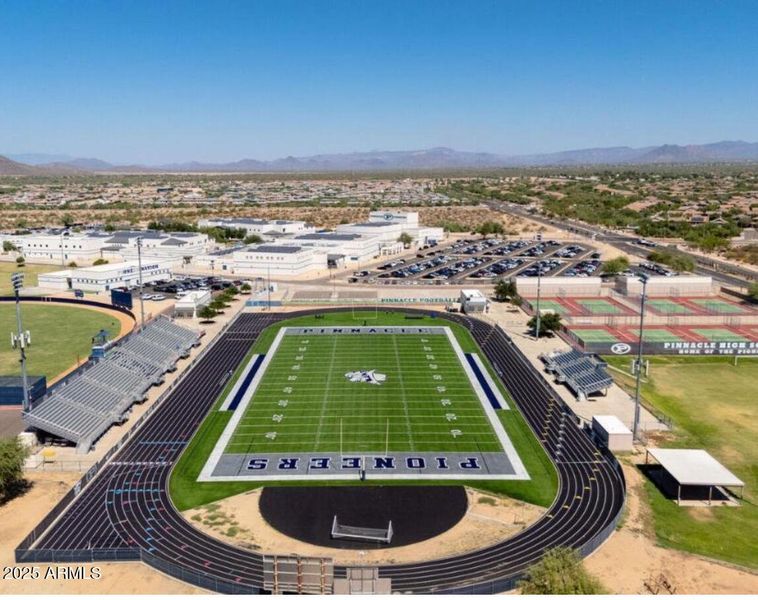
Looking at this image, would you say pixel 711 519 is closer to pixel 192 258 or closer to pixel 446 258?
pixel 446 258

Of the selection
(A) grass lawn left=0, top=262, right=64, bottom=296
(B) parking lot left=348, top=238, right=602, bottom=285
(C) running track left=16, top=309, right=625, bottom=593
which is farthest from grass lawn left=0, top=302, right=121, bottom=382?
(B) parking lot left=348, top=238, right=602, bottom=285

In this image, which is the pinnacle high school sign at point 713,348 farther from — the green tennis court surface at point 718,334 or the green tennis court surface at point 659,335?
the green tennis court surface at point 718,334

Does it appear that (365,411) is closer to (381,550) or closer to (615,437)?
(615,437)

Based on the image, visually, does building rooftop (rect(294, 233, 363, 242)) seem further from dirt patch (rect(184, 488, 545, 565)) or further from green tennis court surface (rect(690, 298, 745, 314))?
dirt patch (rect(184, 488, 545, 565))

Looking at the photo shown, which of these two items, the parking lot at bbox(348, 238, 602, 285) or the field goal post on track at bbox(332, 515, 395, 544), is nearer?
the field goal post on track at bbox(332, 515, 395, 544)

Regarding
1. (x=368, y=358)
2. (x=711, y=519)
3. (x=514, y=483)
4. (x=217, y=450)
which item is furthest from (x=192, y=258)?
(x=711, y=519)

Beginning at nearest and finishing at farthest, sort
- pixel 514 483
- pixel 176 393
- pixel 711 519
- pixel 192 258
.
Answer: pixel 711 519 < pixel 514 483 < pixel 176 393 < pixel 192 258
